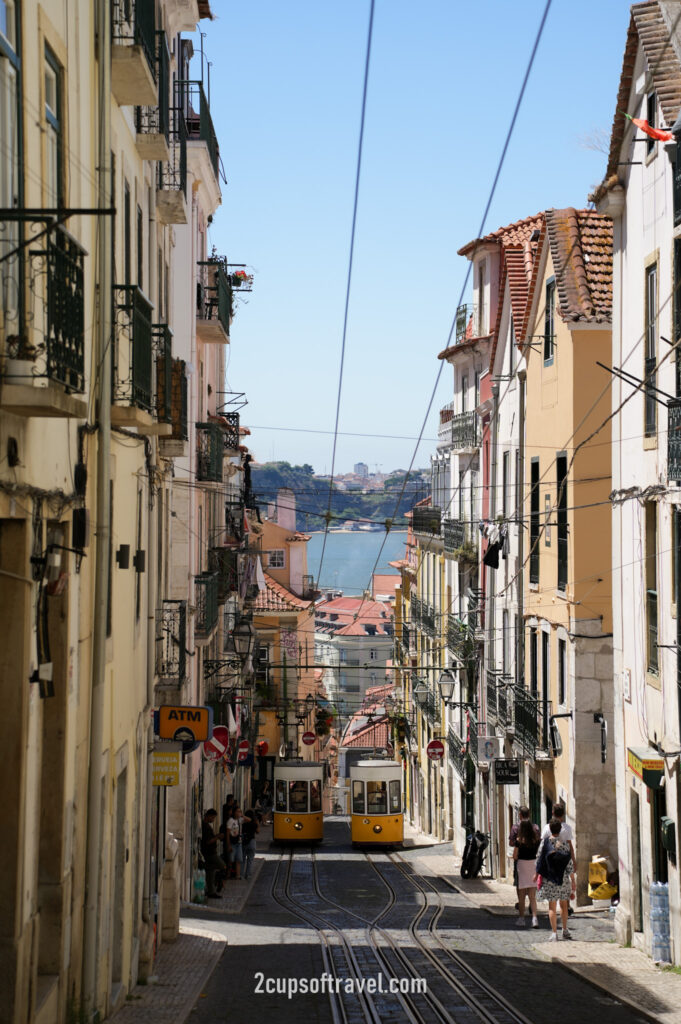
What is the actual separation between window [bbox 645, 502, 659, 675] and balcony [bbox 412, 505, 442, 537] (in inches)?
1144

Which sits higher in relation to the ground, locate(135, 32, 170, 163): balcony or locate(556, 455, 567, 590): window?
locate(135, 32, 170, 163): balcony

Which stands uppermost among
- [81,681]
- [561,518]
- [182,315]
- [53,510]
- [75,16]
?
[182,315]

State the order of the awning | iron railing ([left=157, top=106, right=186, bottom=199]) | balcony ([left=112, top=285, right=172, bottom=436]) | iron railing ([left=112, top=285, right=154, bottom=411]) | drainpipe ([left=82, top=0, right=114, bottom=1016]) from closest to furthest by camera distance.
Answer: drainpipe ([left=82, top=0, right=114, bottom=1016]) → balcony ([left=112, top=285, right=172, bottom=436]) → iron railing ([left=112, top=285, right=154, bottom=411]) → the awning → iron railing ([left=157, top=106, right=186, bottom=199])

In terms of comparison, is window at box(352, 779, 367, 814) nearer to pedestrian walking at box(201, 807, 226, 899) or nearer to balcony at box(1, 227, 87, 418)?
pedestrian walking at box(201, 807, 226, 899)

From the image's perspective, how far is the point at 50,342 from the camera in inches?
281

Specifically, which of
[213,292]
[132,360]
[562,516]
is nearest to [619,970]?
[132,360]

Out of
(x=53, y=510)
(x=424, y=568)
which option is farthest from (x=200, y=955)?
(x=424, y=568)

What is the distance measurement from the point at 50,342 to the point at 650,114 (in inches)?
421

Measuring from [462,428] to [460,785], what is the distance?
1021 centimetres

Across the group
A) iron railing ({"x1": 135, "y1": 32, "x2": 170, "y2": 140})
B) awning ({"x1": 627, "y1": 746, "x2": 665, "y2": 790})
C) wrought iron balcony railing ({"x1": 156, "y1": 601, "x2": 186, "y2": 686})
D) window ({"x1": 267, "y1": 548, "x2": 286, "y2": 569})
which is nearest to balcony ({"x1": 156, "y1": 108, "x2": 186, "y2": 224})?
iron railing ({"x1": 135, "y1": 32, "x2": 170, "y2": 140})

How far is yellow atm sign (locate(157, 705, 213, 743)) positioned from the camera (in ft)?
52.0

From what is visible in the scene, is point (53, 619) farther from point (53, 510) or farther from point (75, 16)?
point (75, 16)

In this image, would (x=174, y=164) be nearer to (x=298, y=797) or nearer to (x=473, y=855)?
(x=473, y=855)

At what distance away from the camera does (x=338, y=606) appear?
138 m
